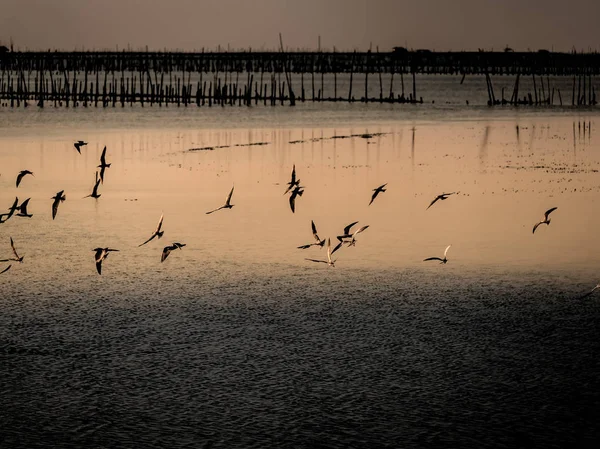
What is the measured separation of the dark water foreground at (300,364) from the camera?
634 cm

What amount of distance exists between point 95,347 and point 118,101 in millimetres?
65415

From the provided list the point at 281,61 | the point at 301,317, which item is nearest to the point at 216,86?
the point at 281,61

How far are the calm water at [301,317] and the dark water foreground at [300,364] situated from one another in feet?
0.07

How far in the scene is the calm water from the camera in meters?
Answer: 6.50

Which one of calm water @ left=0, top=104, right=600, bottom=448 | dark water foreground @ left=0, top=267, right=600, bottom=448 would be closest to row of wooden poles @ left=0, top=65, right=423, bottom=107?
calm water @ left=0, top=104, right=600, bottom=448

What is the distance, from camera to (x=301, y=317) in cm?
920

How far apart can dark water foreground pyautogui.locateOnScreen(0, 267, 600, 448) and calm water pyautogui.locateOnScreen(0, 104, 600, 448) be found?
0.07 feet

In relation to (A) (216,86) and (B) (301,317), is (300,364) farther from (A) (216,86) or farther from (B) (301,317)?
(A) (216,86)

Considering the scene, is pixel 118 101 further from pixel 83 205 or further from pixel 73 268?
pixel 73 268

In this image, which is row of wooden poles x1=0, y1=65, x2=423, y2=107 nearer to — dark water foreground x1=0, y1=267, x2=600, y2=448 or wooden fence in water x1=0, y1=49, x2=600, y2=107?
wooden fence in water x1=0, y1=49, x2=600, y2=107

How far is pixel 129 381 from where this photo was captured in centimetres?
724

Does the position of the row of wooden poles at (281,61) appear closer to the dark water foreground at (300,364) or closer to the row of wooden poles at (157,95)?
the row of wooden poles at (157,95)

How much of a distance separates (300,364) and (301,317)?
5.07 ft

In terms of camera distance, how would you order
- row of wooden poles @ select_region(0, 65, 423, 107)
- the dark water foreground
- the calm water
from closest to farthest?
1. the dark water foreground
2. the calm water
3. row of wooden poles @ select_region(0, 65, 423, 107)
